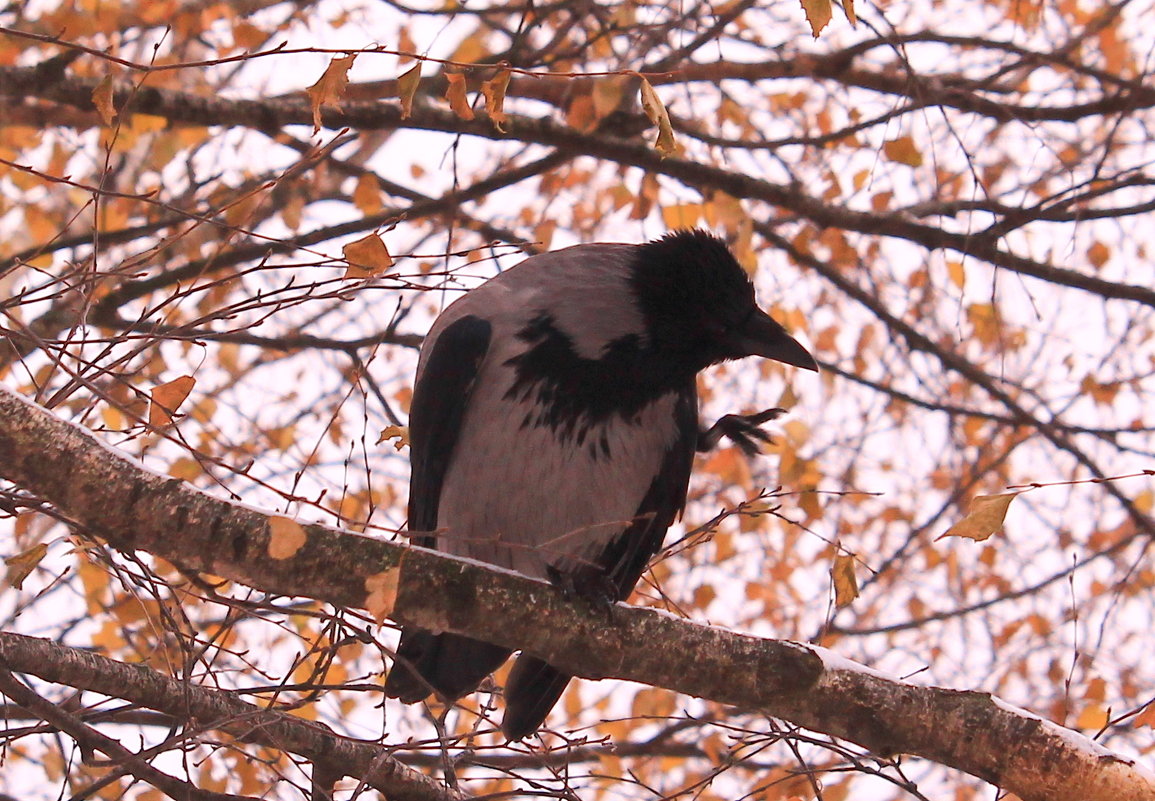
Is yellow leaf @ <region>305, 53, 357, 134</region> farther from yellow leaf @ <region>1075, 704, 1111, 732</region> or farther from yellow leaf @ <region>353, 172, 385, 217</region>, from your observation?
yellow leaf @ <region>353, 172, 385, 217</region>

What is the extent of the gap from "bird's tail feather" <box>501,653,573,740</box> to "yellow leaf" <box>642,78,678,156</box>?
1678 millimetres

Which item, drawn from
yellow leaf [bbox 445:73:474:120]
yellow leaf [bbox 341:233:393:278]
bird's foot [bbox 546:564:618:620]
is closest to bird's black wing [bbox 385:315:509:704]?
bird's foot [bbox 546:564:618:620]

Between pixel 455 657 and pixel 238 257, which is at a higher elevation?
pixel 238 257

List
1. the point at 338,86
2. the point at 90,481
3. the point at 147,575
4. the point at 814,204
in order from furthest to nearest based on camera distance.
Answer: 1. the point at 814,204
2. the point at 338,86
3. the point at 147,575
4. the point at 90,481

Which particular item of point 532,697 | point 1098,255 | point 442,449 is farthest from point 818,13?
point 1098,255

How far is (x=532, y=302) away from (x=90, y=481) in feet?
6.05

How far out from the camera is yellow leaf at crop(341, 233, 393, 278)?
245 cm

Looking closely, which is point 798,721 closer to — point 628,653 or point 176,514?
point 628,653

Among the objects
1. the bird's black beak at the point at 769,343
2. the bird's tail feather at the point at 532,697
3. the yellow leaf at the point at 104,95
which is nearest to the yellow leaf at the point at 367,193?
the bird's black beak at the point at 769,343

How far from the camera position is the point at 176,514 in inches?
79.2

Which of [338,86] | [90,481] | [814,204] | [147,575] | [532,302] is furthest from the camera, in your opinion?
[814,204]

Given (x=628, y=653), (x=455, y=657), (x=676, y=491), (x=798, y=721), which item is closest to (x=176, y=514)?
(x=628, y=653)

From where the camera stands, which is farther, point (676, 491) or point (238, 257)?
point (238, 257)

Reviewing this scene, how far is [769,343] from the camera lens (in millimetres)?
3664
